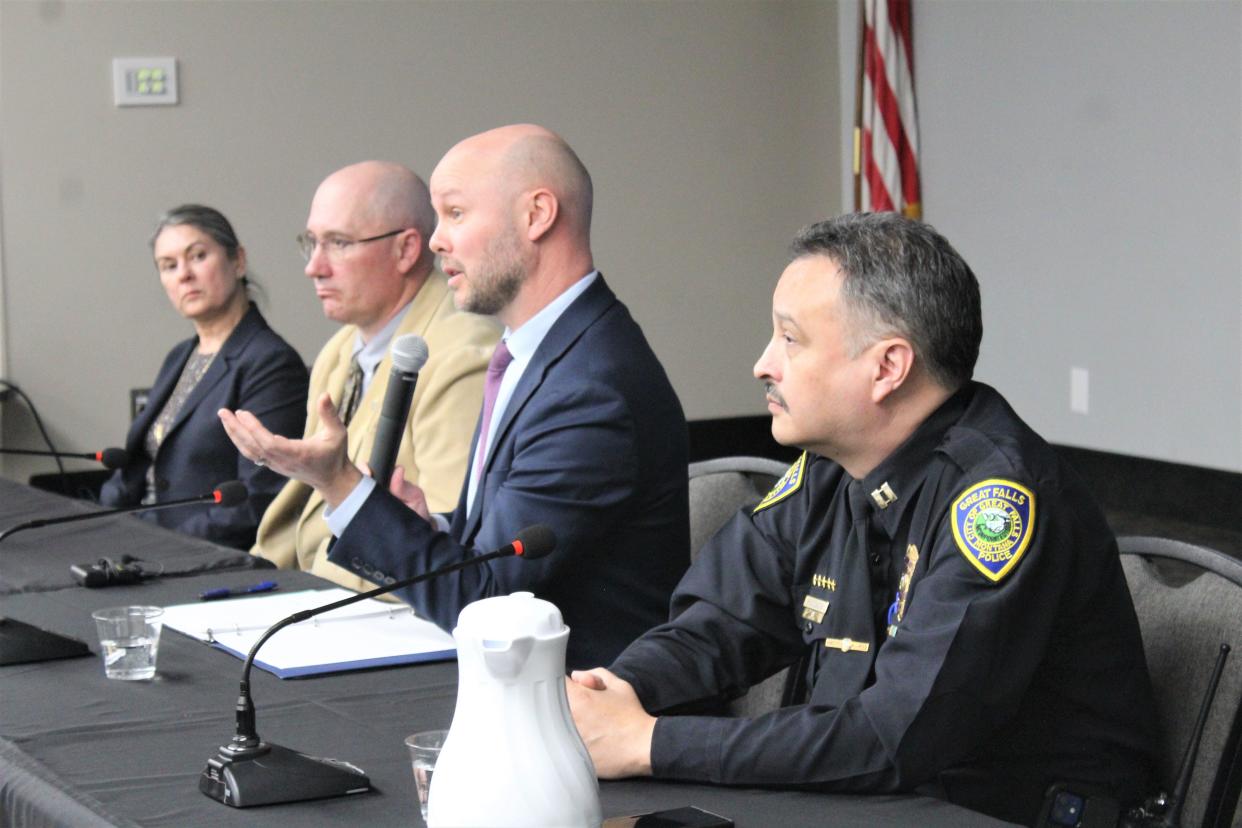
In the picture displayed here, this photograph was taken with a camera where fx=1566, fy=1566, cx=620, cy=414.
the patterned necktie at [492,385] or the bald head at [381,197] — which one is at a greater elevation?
the bald head at [381,197]

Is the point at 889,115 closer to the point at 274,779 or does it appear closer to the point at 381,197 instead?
the point at 381,197

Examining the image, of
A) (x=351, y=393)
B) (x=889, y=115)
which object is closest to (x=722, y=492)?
(x=351, y=393)

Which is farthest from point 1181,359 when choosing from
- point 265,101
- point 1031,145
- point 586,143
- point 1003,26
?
point 265,101

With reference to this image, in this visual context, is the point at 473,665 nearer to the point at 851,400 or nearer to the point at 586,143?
the point at 851,400

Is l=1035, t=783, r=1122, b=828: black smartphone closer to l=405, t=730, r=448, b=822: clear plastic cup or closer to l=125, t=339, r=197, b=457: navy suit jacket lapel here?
l=405, t=730, r=448, b=822: clear plastic cup

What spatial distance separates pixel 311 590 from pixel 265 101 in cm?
363

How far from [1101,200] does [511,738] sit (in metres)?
4.65

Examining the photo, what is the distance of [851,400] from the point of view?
5.26 feet

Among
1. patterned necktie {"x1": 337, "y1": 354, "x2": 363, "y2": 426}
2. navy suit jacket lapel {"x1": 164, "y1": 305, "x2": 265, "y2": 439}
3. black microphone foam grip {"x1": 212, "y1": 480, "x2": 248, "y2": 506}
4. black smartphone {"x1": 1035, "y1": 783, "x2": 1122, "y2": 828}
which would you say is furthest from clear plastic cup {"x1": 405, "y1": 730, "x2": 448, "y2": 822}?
navy suit jacket lapel {"x1": 164, "y1": 305, "x2": 265, "y2": 439}

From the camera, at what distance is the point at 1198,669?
5.12 ft

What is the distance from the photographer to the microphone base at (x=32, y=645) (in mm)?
1833

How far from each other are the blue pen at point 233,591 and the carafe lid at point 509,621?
1.20 metres

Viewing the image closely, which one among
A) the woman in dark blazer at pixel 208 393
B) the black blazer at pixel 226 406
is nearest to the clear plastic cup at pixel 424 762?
the woman in dark blazer at pixel 208 393

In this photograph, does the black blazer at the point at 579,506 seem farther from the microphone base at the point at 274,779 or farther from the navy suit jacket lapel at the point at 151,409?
the navy suit jacket lapel at the point at 151,409
